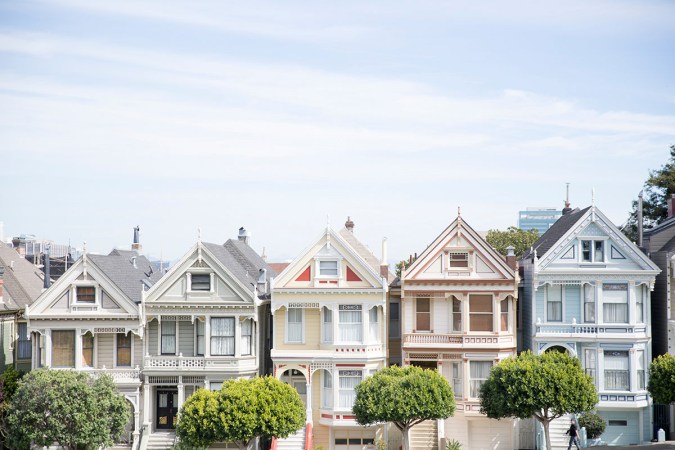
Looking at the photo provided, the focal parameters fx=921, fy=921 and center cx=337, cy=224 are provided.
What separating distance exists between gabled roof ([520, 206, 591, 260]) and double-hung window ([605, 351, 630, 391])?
6937 mm

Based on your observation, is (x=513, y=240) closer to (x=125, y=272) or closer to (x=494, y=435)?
(x=494, y=435)

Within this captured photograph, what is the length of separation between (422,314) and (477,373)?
442 cm

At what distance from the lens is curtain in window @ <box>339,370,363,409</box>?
50531 millimetres

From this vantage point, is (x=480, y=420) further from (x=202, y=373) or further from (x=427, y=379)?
(x=202, y=373)

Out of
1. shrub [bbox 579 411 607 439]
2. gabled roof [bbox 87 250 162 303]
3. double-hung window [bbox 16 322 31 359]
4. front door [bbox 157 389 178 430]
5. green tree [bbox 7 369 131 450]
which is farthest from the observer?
double-hung window [bbox 16 322 31 359]

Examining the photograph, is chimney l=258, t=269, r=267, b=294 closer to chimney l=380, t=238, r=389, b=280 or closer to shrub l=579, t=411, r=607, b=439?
chimney l=380, t=238, r=389, b=280

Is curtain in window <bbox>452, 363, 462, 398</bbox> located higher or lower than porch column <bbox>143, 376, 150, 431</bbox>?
higher

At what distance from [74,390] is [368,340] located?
15.7 meters

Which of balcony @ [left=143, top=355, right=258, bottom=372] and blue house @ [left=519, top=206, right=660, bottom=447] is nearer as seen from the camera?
blue house @ [left=519, top=206, right=660, bottom=447]

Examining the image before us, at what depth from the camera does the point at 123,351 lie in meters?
51.6

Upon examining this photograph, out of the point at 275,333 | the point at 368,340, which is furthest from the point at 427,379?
the point at 275,333

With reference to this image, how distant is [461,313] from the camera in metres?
50.8

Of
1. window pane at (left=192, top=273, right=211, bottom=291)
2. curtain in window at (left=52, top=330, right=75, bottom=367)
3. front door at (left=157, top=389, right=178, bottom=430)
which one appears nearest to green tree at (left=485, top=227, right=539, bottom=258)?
window pane at (left=192, top=273, right=211, bottom=291)

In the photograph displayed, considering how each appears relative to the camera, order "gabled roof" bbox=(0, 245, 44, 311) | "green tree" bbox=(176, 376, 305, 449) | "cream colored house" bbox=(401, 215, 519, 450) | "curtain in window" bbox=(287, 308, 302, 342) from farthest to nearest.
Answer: "gabled roof" bbox=(0, 245, 44, 311) < "curtain in window" bbox=(287, 308, 302, 342) < "cream colored house" bbox=(401, 215, 519, 450) < "green tree" bbox=(176, 376, 305, 449)
